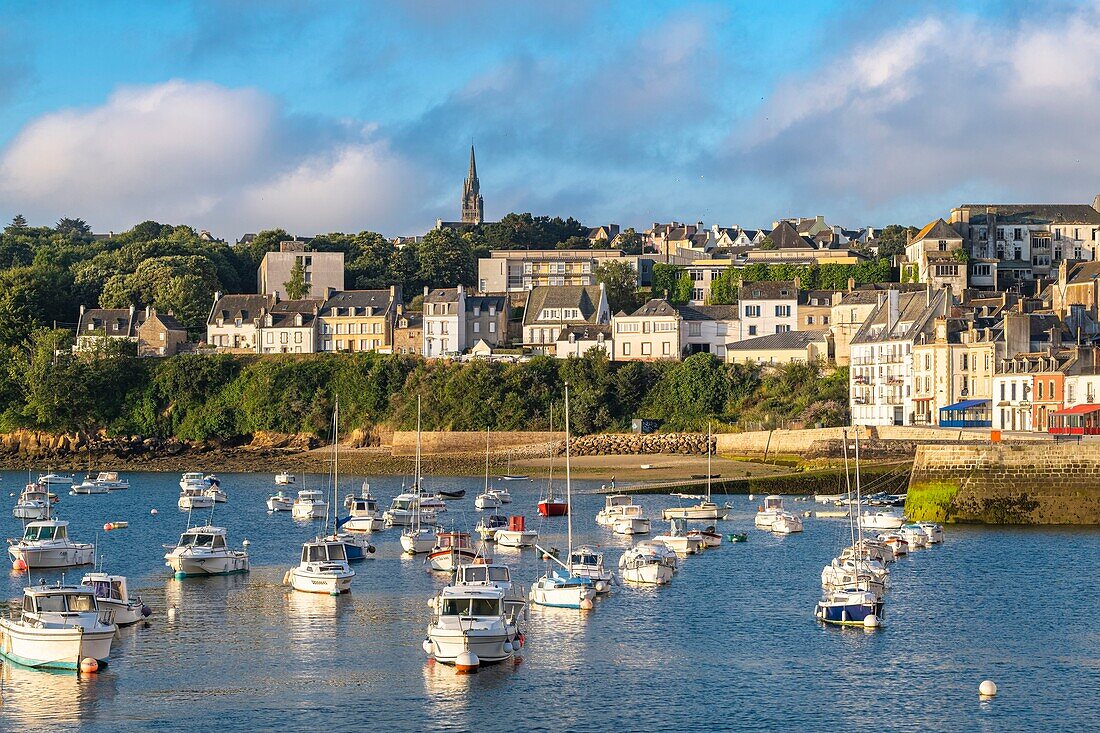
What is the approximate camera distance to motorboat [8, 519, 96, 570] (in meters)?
50.2

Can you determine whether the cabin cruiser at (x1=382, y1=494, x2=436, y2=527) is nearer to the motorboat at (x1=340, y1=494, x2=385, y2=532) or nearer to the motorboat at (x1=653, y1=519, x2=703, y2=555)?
the motorboat at (x1=340, y1=494, x2=385, y2=532)

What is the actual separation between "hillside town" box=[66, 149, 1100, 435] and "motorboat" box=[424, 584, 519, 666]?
1932 inches

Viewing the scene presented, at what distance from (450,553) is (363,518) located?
13.8m

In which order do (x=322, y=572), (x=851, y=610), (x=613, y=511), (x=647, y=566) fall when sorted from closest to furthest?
(x=851, y=610), (x=322, y=572), (x=647, y=566), (x=613, y=511)

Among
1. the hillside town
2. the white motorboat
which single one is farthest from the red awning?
the white motorboat

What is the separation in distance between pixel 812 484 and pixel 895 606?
1184 inches

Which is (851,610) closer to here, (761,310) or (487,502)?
(487,502)

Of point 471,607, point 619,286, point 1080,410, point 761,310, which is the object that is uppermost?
point 619,286

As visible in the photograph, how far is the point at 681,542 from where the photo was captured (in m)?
55.2

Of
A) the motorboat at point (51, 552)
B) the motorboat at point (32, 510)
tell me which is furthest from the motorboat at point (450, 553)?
the motorboat at point (32, 510)

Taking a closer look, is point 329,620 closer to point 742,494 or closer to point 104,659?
point 104,659

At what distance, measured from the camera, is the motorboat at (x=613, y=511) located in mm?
62406

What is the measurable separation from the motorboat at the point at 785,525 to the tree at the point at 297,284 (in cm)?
6790

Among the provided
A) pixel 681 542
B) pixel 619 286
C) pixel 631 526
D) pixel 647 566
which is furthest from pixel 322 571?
pixel 619 286
